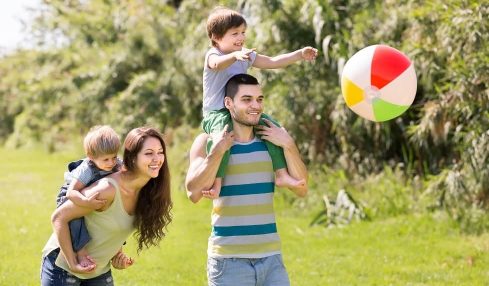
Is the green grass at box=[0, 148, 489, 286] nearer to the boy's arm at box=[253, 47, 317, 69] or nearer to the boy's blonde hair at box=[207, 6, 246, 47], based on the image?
the boy's arm at box=[253, 47, 317, 69]

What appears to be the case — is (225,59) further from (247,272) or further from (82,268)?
(82,268)

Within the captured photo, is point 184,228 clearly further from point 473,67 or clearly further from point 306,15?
point 473,67

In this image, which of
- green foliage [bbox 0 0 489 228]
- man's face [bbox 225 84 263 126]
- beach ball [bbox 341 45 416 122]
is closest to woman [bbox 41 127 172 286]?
man's face [bbox 225 84 263 126]

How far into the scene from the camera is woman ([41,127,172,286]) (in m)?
4.44

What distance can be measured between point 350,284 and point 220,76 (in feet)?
11.3

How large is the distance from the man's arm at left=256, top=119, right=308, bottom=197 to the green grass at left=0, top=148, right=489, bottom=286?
135 inches

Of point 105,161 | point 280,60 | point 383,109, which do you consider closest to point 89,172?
point 105,161

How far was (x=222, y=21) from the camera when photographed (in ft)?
15.7

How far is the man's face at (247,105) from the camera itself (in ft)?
14.3

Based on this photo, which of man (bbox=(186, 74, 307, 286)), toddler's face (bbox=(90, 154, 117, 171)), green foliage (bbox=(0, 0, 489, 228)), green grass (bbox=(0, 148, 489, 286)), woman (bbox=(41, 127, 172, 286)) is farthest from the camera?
green foliage (bbox=(0, 0, 489, 228))

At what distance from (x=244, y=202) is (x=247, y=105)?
0.51 m

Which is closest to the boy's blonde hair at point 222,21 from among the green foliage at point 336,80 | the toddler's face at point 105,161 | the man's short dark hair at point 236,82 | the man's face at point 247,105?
→ the man's short dark hair at point 236,82

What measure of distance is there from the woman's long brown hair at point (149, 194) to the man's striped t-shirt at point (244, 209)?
419 mm

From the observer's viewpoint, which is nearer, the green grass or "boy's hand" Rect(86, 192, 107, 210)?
"boy's hand" Rect(86, 192, 107, 210)
